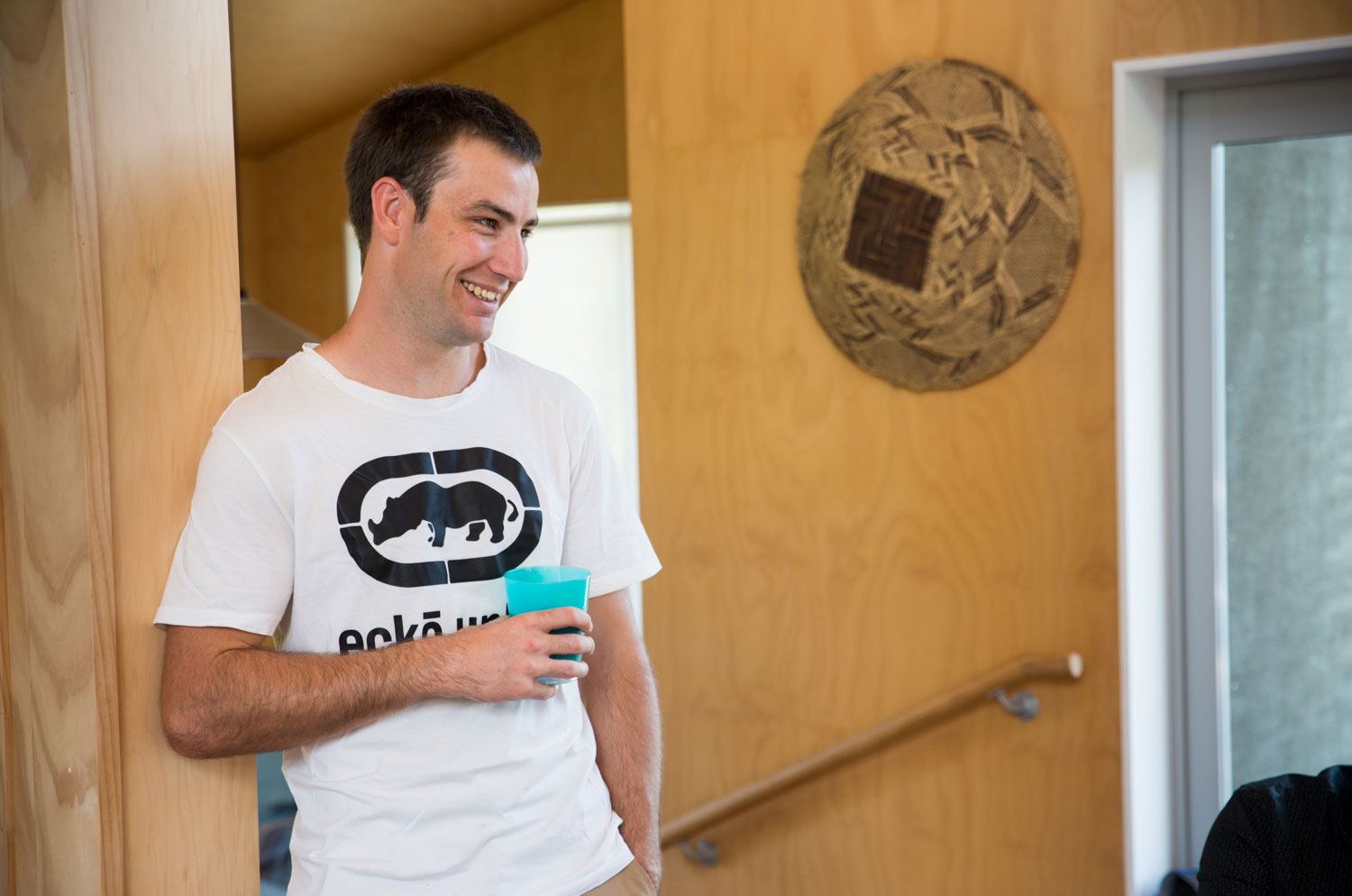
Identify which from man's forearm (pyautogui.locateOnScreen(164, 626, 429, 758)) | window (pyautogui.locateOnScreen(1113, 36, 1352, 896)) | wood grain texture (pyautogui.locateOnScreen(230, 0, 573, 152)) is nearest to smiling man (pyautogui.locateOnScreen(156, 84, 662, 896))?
man's forearm (pyautogui.locateOnScreen(164, 626, 429, 758))

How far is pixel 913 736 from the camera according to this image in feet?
8.95

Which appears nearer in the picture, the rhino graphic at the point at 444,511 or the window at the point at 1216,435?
the rhino graphic at the point at 444,511

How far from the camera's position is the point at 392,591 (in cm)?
140

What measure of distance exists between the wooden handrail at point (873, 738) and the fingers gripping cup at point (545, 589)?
143 cm

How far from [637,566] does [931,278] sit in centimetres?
119

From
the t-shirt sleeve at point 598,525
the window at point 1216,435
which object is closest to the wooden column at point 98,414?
the t-shirt sleeve at point 598,525

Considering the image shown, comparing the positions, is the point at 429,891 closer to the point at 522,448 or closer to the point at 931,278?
the point at 522,448

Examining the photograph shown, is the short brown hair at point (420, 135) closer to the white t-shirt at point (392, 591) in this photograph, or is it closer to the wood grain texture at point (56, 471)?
the white t-shirt at point (392, 591)

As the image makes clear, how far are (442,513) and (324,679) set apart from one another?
24 centimetres

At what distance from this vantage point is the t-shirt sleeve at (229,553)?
1.27 metres

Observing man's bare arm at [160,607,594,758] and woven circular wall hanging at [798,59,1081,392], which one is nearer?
man's bare arm at [160,607,594,758]

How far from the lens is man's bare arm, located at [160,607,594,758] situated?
4.12 ft

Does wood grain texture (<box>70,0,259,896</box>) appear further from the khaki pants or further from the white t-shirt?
the khaki pants

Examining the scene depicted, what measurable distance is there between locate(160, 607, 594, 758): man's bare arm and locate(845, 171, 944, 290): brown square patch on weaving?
148 centimetres
